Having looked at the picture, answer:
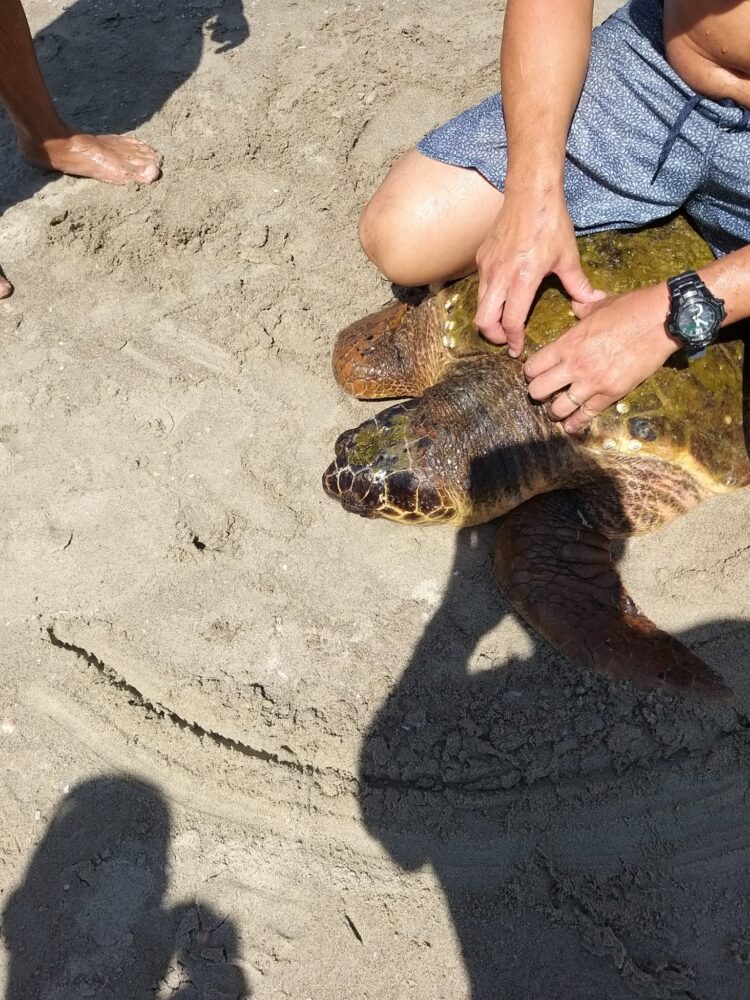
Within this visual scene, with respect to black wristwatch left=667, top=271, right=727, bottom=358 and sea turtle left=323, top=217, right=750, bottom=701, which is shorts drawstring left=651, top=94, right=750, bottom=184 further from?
black wristwatch left=667, top=271, right=727, bottom=358

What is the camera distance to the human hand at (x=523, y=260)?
182cm

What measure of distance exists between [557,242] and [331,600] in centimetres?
115

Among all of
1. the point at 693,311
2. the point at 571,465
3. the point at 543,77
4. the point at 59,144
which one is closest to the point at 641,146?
the point at 543,77

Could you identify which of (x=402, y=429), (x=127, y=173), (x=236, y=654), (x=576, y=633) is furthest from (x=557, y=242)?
(x=127, y=173)

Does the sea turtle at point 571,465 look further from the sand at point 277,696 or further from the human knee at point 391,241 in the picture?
the human knee at point 391,241

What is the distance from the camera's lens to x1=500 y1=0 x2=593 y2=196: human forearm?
1813mm

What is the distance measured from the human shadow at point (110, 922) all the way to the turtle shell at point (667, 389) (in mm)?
1552

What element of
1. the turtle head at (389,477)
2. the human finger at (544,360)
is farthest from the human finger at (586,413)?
the turtle head at (389,477)

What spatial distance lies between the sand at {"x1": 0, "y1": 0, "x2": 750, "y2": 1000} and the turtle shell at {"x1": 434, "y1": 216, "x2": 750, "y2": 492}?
27 cm

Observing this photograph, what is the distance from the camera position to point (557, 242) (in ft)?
5.98

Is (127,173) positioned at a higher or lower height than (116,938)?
higher

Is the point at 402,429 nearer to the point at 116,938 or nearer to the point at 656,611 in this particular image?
the point at 656,611

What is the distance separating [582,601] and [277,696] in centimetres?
88

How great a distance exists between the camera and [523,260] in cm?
183
